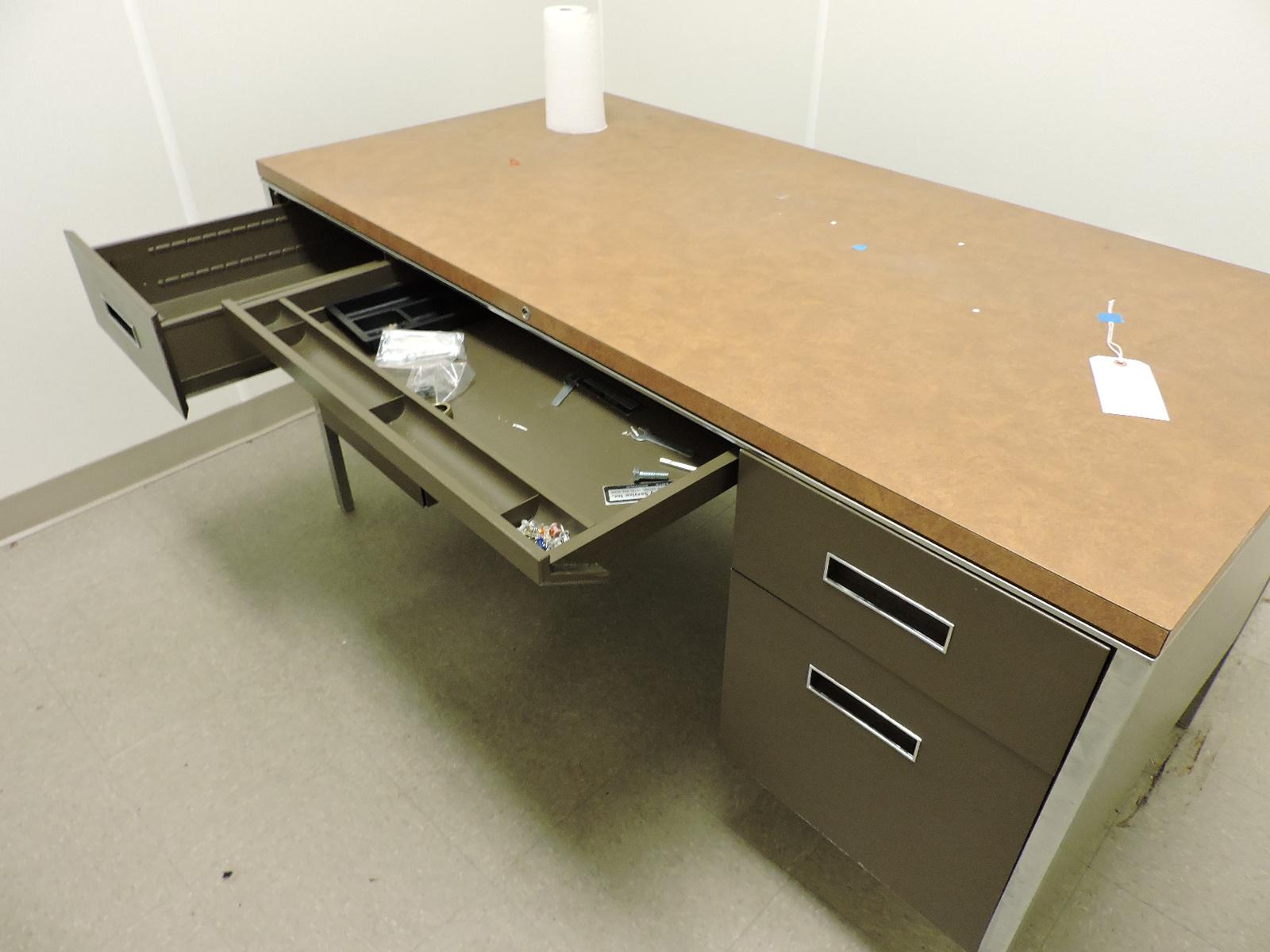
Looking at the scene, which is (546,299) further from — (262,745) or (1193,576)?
(262,745)

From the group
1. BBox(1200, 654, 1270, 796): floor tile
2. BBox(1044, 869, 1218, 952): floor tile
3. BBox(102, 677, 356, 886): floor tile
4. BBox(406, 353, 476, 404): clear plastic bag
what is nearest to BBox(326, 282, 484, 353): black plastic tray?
BBox(406, 353, 476, 404): clear plastic bag

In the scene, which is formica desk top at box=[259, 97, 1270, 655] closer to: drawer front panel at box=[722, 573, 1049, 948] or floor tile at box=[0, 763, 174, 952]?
drawer front panel at box=[722, 573, 1049, 948]

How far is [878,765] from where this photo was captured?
1015 millimetres

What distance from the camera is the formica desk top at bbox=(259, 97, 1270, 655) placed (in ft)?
2.61

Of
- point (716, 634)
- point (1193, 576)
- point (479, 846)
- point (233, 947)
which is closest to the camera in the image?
point (1193, 576)

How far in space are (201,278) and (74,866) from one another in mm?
1014

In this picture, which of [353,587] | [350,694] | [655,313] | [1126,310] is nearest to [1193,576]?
[1126,310]

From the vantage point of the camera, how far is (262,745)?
1.53 metres

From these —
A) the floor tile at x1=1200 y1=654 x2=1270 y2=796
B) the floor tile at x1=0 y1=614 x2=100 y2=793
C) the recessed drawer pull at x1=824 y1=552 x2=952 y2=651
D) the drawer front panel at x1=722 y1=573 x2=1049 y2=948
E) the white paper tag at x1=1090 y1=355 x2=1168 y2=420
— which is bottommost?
the floor tile at x1=0 y1=614 x2=100 y2=793

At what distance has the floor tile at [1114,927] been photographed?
1.24 m

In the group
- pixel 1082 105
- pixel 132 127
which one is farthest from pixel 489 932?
pixel 1082 105

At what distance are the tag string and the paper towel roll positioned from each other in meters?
1.10

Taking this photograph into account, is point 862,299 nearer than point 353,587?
Yes

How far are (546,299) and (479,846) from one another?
2.84 feet
